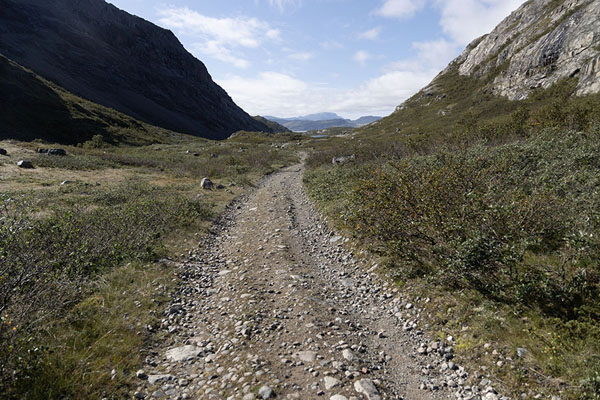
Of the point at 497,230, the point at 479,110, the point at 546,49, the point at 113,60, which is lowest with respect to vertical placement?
the point at 497,230

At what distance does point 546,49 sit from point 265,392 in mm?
96574

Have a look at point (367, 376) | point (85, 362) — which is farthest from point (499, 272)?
point (85, 362)

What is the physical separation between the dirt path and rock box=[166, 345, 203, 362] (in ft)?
0.07

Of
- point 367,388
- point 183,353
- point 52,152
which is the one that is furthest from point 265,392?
point 52,152

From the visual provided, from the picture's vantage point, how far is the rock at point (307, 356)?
5027mm

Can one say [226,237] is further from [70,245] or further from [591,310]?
[591,310]

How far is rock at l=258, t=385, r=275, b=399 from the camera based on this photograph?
13.9ft

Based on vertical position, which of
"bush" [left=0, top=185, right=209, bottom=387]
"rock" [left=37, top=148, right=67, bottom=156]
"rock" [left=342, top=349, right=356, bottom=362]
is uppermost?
"rock" [left=37, top=148, right=67, bottom=156]

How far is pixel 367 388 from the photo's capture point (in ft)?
14.2

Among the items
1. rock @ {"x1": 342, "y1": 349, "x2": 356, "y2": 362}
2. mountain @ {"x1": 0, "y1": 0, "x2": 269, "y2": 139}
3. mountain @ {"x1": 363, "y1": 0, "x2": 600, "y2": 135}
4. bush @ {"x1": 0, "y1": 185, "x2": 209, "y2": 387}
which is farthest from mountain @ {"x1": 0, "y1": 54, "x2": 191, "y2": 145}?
mountain @ {"x1": 363, "y1": 0, "x2": 600, "y2": 135}

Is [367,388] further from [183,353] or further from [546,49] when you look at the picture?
[546,49]

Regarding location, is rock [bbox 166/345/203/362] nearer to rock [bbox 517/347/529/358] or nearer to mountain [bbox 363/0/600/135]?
rock [bbox 517/347/529/358]

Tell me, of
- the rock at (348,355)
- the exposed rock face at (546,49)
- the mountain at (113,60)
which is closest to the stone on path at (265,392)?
the rock at (348,355)

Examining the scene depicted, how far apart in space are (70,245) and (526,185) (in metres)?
15.1
